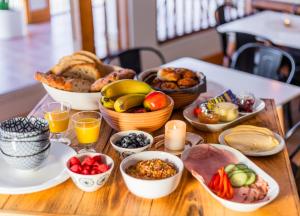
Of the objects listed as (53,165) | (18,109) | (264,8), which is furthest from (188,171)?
(264,8)

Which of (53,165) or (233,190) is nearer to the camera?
(233,190)

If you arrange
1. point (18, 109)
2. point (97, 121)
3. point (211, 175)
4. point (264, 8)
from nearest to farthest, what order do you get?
point (211, 175) → point (97, 121) → point (18, 109) → point (264, 8)

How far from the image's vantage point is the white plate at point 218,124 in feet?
6.16

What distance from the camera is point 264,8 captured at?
535cm

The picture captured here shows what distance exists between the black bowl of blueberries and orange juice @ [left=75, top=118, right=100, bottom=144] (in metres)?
0.07

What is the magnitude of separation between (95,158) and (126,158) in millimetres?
95

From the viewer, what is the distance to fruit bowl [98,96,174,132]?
1.79 meters

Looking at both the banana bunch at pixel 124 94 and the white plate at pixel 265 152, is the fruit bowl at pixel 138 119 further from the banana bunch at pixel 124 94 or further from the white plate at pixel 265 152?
the white plate at pixel 265 152

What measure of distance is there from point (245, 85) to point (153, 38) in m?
2.09

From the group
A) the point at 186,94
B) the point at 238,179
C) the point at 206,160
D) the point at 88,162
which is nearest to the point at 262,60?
the point at 186,94

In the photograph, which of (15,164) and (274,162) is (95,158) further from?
(274,162)

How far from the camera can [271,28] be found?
13.1 ft

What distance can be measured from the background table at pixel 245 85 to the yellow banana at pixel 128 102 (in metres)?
0.63

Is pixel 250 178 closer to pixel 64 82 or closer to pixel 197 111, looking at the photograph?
pixel 197 111
